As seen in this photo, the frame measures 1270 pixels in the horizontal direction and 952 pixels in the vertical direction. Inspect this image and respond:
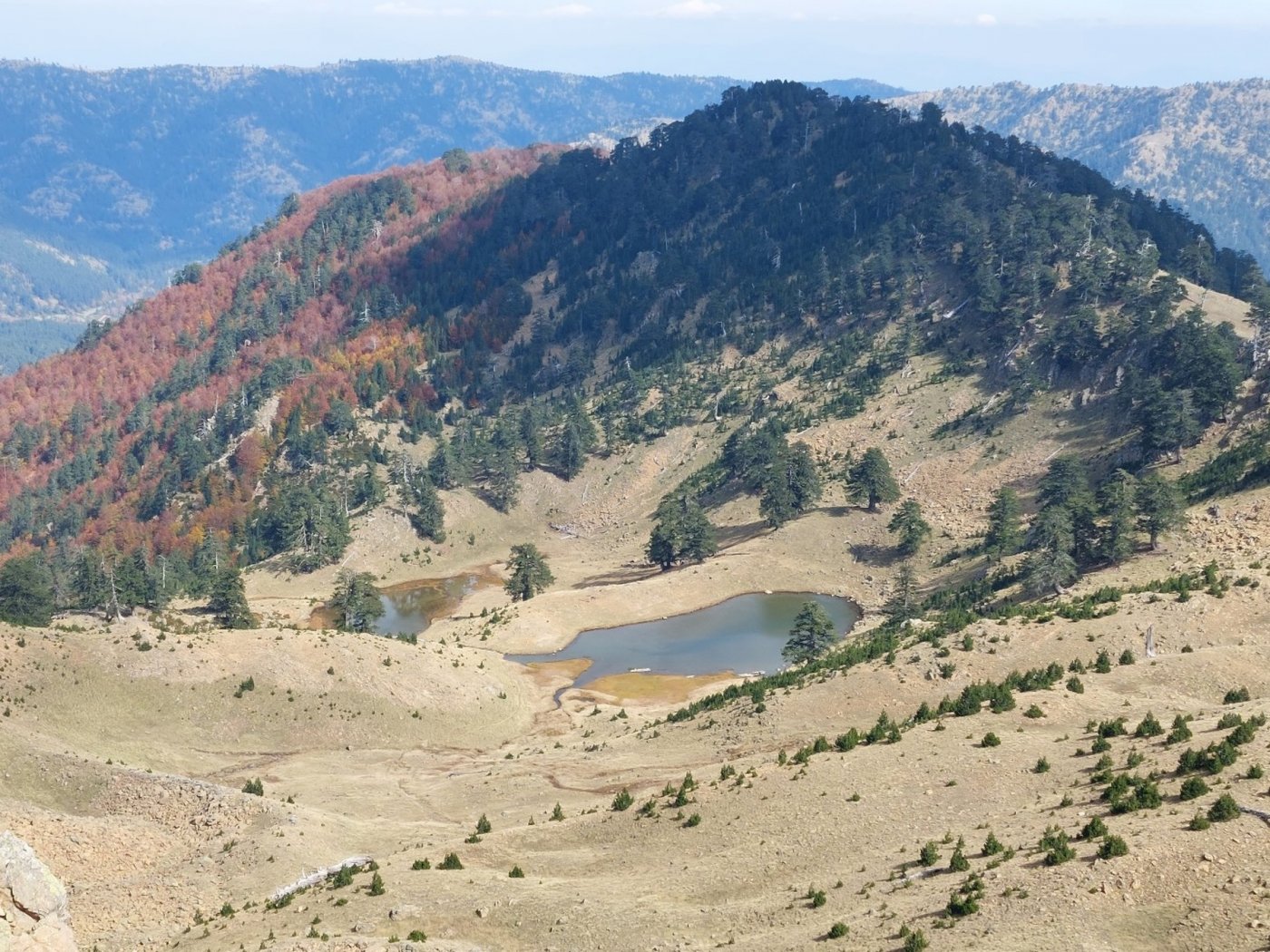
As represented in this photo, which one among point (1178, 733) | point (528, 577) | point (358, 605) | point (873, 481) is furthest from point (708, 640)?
point (1178, 733)

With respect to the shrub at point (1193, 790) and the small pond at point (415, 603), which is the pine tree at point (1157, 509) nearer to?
the shrub at point (1193, 790)

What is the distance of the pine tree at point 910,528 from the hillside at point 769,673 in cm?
49

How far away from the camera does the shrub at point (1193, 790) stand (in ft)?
138

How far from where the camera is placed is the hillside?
4278cm

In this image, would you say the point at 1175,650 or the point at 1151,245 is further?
the point at 1151,245

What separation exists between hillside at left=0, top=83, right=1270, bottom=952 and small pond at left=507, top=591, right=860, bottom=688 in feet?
9.52

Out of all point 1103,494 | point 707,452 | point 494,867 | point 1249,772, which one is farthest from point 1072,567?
point 707,452

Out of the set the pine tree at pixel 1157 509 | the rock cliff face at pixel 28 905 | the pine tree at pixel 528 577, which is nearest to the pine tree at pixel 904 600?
the pine tree at pixel 1157 509

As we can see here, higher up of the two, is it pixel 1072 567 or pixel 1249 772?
pixel 1249 772

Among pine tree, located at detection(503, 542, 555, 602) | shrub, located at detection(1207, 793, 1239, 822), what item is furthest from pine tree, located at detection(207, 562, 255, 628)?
shrub, located at detection(1207, 793, 1239, 822)

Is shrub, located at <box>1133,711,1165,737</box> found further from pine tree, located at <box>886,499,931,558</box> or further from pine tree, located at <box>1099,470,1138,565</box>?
pine tree, located at <box>886,499,931,558</box>

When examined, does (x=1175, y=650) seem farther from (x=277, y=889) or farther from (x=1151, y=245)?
(x=1151, y=245)

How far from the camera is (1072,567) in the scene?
321 ft

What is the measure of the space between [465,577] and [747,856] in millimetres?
122404
